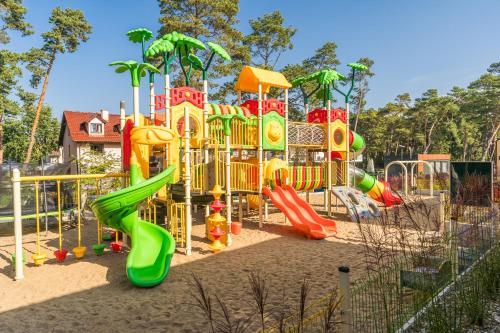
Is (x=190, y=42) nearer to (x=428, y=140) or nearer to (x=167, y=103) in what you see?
(x=167, y=103)

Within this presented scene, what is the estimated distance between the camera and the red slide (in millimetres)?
8453

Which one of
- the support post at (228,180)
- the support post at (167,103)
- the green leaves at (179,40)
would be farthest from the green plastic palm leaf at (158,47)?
the support post at (228,180)

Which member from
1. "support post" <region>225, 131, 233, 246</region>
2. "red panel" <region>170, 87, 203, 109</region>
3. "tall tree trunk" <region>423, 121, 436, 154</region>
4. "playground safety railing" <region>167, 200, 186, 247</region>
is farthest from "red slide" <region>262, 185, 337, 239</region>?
"tall tree trunk" <region>423, 121, 436, 154</region>

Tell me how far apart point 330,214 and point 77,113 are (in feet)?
89.7

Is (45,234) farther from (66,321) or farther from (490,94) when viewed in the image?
(490,94)

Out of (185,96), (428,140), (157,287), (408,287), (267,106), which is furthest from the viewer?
(428,140)

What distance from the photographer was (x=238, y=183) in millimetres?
9453

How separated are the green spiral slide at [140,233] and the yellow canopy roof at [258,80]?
17.2 ft

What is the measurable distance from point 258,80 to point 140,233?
614 centimetres

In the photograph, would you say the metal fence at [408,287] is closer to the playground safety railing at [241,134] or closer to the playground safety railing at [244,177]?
the playground safety railing at [244,177]

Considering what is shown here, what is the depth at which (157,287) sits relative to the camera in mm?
5098

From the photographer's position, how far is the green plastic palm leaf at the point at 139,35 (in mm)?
8422

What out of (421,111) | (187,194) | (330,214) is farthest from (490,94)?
(187,194)

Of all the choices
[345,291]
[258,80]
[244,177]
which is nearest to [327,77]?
[258,80]
